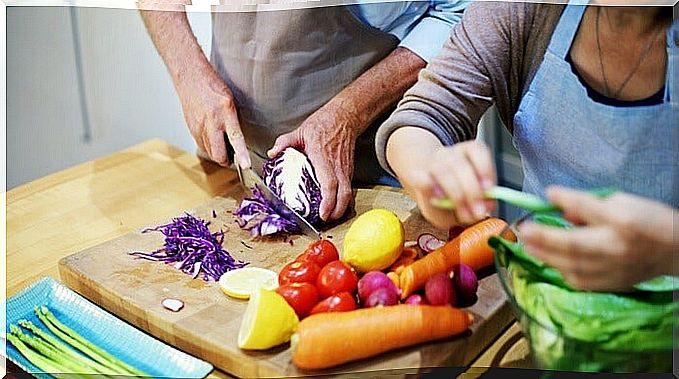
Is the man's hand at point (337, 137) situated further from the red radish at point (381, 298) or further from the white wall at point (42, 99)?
the white wall at point (42, 99)

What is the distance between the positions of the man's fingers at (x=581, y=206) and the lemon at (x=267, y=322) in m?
0.23

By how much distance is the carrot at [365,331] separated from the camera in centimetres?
70

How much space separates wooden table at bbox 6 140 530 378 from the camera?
967 mm

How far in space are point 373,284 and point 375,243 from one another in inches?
1.8

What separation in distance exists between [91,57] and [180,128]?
140mm

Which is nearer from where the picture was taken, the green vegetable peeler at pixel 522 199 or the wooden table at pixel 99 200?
the green vegetable peeler at pixel 522 199

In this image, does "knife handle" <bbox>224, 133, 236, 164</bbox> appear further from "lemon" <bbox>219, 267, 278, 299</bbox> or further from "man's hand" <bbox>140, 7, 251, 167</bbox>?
"lemon" <bbox>219, 267, 278, 299</bbox>

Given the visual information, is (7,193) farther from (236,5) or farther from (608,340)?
(608,340)

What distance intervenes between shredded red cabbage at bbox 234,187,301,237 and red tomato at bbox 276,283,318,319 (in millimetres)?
121

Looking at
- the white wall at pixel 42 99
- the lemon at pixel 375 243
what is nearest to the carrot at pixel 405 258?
the lemon at pixel 375 243

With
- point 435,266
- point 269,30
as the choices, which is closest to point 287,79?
point 269,30

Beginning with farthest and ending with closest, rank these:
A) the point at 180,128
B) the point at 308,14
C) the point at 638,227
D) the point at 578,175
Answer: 1. the point at 180,128
2. the point at 308,14
3. the point at 578,175
4. the point at 638,227

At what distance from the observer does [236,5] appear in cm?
86

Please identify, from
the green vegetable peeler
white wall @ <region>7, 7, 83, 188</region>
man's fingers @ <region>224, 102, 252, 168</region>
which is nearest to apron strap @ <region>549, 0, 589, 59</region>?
the green vegetable peeler
